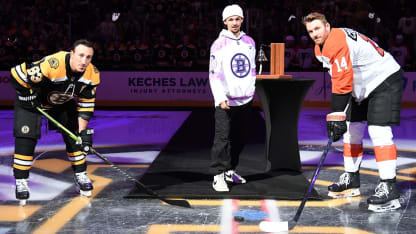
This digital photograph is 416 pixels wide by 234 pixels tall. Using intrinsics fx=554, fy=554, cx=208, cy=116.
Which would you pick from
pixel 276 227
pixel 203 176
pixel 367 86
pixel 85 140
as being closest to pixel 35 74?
pixel 85 140

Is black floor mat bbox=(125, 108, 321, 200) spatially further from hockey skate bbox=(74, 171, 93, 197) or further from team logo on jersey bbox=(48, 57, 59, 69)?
team logo on jersey bbox=(48, 57, 59, 69)

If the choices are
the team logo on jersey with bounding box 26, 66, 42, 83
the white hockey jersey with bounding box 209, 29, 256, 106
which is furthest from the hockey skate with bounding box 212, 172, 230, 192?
the team logo on jersey with bounding box 26, 66, 42, 83

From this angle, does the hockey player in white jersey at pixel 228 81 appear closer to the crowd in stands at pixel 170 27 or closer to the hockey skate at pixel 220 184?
the hockey skate at pixel 220 184

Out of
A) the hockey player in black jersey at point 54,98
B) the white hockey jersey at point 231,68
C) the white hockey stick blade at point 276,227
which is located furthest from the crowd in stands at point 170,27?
the white hockey stick blade at point 276,227

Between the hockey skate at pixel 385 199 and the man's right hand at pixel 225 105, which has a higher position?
the man's right hand at pixel 225 105

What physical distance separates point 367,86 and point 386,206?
0.99m

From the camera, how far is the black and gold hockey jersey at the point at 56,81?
453 cm

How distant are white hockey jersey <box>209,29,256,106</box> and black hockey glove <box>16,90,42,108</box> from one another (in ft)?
4.98

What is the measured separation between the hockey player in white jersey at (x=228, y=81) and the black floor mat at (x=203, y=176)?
256 millimetres

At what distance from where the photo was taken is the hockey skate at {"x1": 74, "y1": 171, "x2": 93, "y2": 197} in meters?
4.91

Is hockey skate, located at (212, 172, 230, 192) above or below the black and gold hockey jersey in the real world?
below

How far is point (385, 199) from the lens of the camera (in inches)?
176

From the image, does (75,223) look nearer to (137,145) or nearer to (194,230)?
(194,230)

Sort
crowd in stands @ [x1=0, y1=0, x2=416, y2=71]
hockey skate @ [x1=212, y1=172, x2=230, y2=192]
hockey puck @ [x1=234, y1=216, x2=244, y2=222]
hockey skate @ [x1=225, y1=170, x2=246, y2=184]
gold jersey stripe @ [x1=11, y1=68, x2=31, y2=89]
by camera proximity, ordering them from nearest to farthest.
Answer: hockey puck @ [x1=234, y1=216, x2=244, y2=222]
gold jersey stripe @ [x1=11, y1=68, x2=31, y2=89]
hockey skate @ [x1=212, y1=172, x2=230, y2=192]
hockey skate @ [x1=225, y1=170, x2=246, y2=184]
crowd in stands @ [x1=0, y1=0, x2=416, y2=71]
